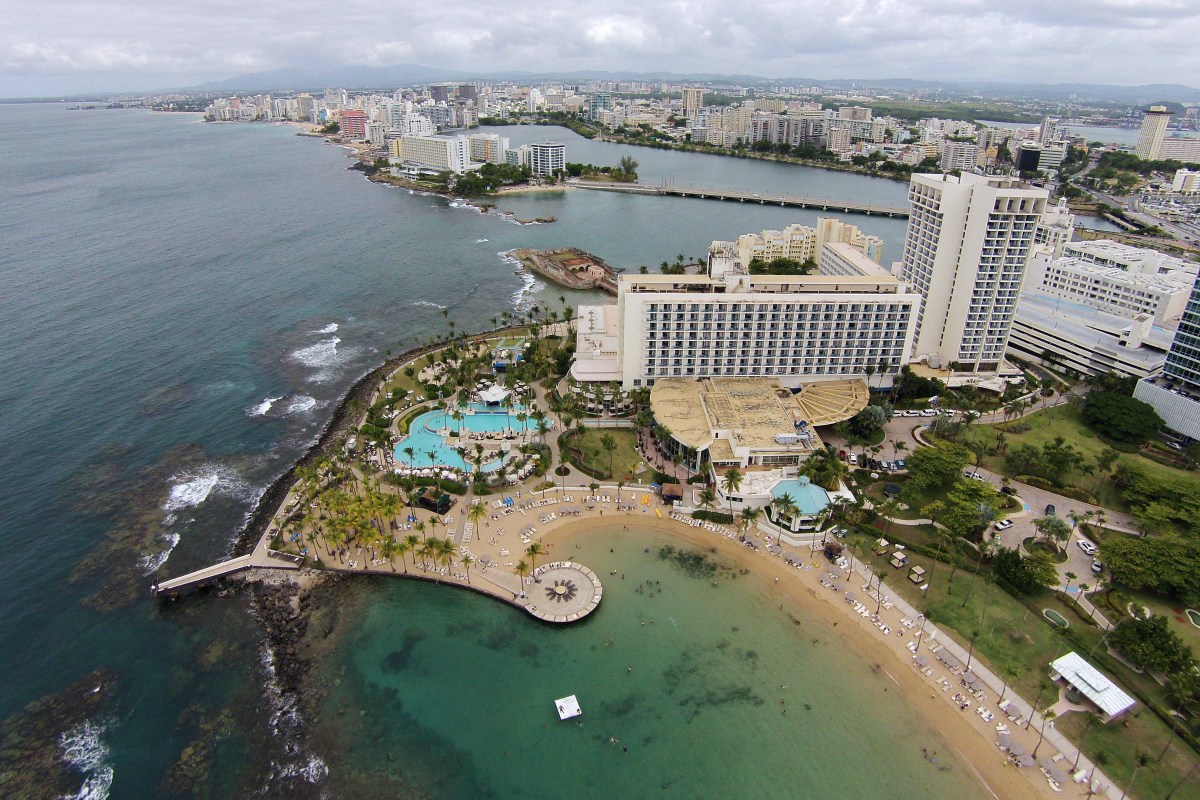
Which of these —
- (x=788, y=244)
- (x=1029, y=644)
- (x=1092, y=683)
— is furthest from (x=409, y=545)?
(x=788, y=244)

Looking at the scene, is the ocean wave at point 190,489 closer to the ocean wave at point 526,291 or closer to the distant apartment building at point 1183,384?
the ocean wave at point 526,291

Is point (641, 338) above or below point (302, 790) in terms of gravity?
above

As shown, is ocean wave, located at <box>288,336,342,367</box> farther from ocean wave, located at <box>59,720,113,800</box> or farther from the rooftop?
ocean wave, located at <box>59,720,113,800</box>

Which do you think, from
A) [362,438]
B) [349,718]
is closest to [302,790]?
[349,718]

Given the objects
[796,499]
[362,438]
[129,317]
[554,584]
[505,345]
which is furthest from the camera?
[129,317]

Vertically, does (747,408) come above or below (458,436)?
above

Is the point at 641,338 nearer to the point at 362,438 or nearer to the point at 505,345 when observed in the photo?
the point at 505,345

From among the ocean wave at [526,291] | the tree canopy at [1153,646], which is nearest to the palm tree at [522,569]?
the tree canopy at [1153,646]

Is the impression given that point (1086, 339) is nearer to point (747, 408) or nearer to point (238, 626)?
point (747, 408)
